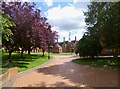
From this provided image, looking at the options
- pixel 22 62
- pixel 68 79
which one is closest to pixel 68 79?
pixel 68 79

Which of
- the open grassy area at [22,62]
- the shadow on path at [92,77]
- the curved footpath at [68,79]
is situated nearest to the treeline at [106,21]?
the shadow on path at [92,77]

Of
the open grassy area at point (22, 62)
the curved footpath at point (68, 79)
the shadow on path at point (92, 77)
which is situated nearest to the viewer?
the curved footpath at point (68, 79)

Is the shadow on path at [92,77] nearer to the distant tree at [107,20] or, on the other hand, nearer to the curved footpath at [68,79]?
the curved footpath at [68,79]

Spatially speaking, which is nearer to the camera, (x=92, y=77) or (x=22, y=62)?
(x=92, y=77)

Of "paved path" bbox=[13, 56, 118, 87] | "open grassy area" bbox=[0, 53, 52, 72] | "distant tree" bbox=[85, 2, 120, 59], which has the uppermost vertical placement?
"distant tree" bbox=[85, 2, 120, 59]

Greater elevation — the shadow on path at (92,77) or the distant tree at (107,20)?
the distant tree at (107,20)

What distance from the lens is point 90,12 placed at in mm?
24375

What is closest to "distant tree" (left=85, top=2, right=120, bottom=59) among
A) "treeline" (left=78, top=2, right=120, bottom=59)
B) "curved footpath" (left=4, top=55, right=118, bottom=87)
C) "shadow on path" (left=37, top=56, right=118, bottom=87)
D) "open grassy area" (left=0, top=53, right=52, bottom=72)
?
"treeline" (left=78, top=2, right=120, bottom=59)

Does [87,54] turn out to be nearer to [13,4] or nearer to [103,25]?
[103,25]

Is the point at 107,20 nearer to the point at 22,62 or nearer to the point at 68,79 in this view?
the point at 68,79

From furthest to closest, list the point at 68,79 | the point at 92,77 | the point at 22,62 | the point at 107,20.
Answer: the point at 22,62 < the point at 107,20 < the point at 92,77 < the point at 68,79

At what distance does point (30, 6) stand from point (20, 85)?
10.9 m

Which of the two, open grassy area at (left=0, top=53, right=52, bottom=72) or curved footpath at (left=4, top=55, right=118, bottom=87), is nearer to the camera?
curved footpath at (left=4, top=55, right=118, bottom=87)

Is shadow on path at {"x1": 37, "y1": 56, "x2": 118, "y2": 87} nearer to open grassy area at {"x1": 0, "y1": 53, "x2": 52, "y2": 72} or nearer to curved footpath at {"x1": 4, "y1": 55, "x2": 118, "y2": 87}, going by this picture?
curved footpath at {"x1": 4, "y1": 55, "x2": 118, "y2": 87}
